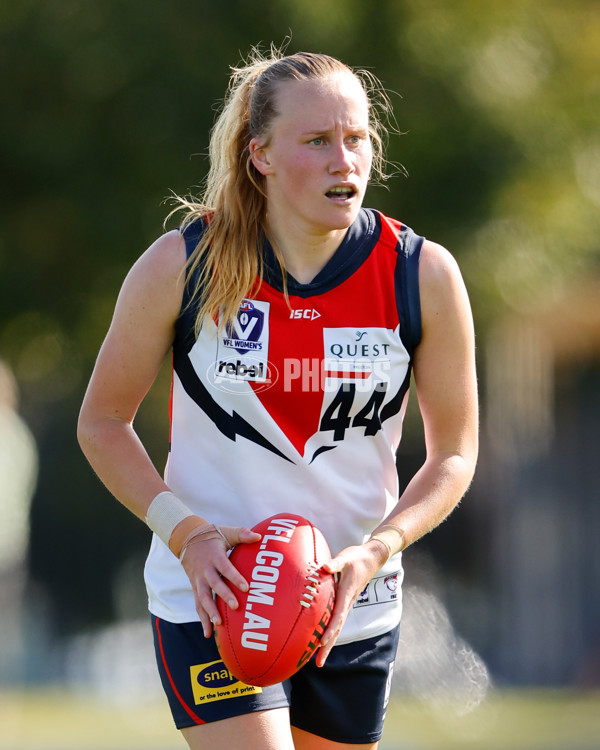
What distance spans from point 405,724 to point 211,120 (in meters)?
4.12

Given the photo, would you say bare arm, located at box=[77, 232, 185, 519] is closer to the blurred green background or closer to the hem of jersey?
the hem of jersey

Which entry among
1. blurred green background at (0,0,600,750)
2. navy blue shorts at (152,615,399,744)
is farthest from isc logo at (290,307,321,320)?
blurred green background at (0,0,600,750)

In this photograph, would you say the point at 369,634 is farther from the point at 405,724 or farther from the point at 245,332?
the point at 405,724

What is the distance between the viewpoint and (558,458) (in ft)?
27.8

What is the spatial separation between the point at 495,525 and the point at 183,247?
5880 millimetres

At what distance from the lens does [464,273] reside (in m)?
7.73

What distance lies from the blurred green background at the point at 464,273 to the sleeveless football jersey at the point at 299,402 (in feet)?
13.3

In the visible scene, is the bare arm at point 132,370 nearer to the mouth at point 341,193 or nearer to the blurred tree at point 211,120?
the mouth at point 341,193

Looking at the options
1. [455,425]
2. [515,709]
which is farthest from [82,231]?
[455,425]

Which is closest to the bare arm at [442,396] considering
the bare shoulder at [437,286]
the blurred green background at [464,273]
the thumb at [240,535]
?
the bare shoulder at [437,286]

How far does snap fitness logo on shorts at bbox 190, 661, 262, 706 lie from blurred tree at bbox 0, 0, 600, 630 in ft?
16.0

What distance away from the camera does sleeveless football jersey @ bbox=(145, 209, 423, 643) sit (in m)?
2.78

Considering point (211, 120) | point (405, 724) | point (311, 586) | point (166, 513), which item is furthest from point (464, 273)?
point (311, 586)

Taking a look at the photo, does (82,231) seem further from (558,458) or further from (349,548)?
(349,548)
